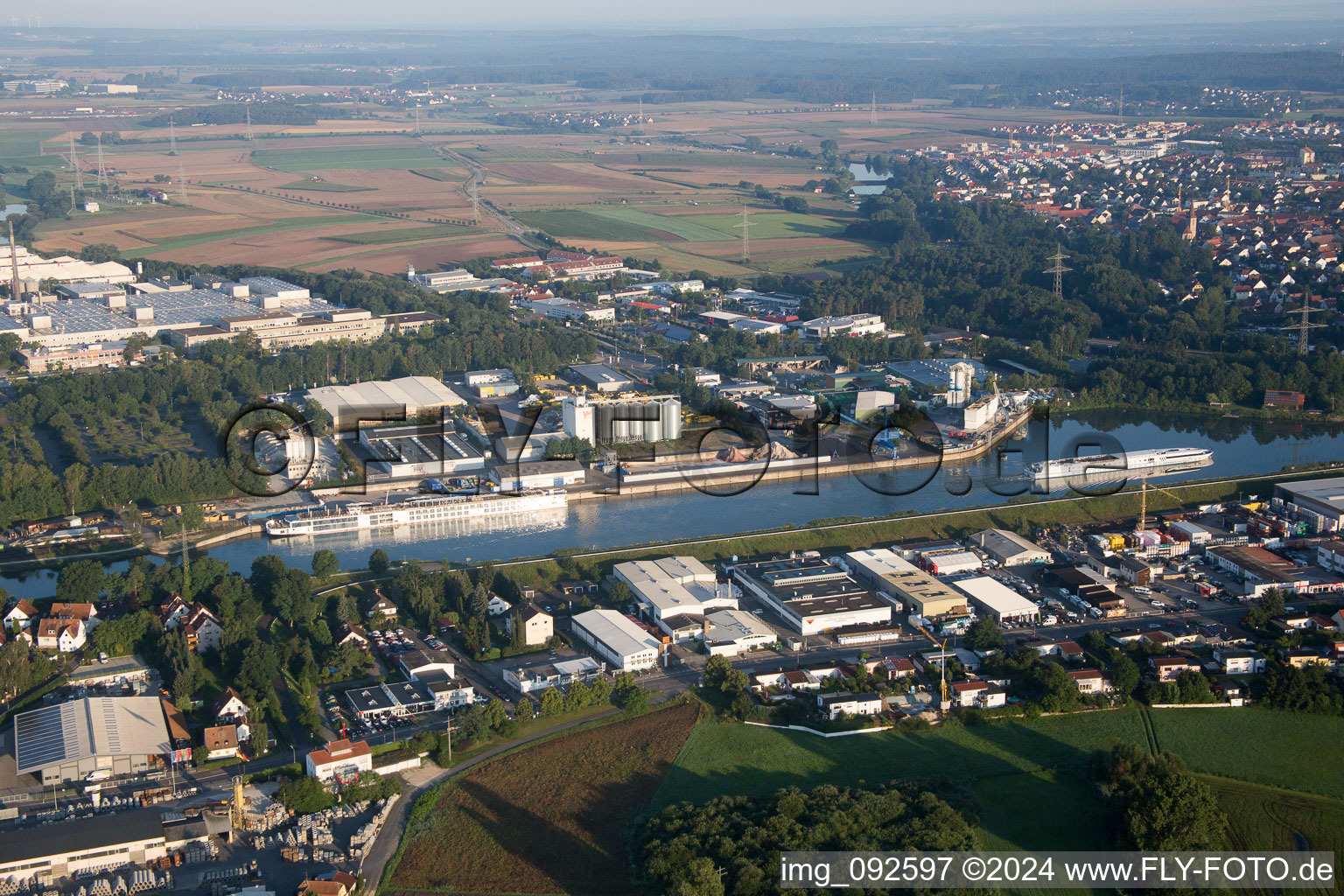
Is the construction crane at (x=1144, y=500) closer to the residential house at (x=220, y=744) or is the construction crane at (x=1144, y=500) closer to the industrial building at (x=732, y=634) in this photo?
the industrial building at (x=732, y=634)

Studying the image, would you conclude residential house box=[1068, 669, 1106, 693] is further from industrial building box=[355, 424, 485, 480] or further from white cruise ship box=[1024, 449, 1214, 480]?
industrial building box=[355, 424, 485, 480]

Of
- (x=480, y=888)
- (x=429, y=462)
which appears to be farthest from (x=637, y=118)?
(x=480, y=888)

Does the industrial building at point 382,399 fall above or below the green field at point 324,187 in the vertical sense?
below

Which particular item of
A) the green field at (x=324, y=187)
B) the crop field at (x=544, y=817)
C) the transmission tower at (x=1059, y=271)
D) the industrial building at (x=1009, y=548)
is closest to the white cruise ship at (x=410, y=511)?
the industrial building at (x=1009, y=548)

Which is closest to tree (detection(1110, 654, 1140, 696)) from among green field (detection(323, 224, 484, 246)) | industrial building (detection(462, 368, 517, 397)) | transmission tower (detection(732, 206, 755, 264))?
industrial building (detection(462, 368, 517, 397))

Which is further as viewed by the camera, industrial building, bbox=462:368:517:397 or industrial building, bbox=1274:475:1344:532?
industrial building, bbox=462:368:517:397

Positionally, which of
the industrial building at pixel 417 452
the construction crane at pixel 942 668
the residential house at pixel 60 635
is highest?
the industrial building at pixel 417 452

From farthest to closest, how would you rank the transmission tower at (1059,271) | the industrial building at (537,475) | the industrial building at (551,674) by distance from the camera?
the transmission tower at (1059,271)
the industrial building at (537,475)
the industrial building at (551,674)
